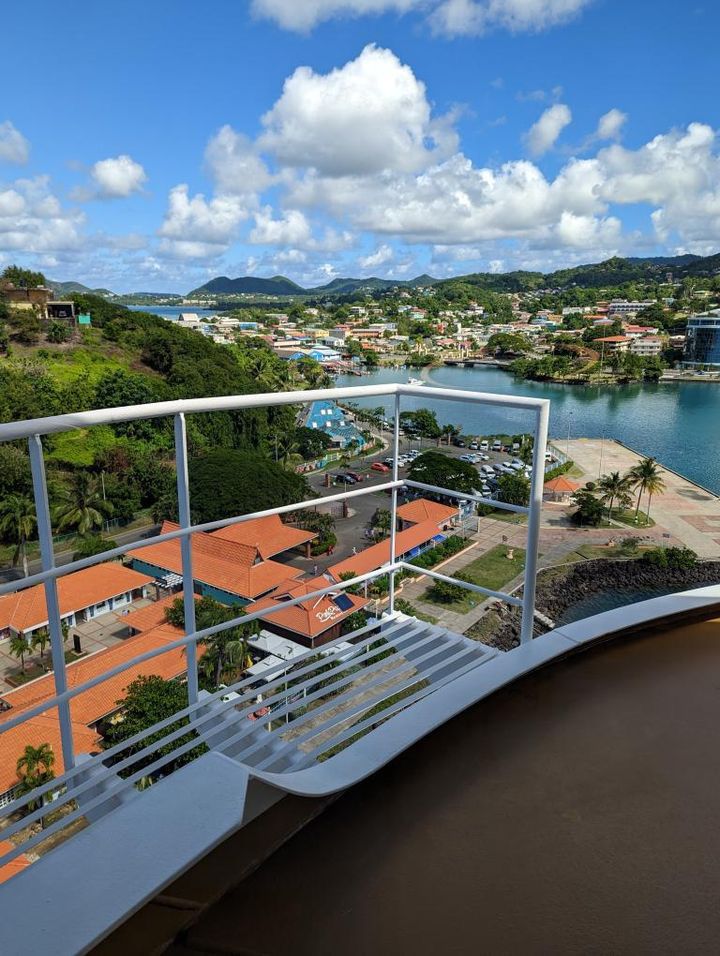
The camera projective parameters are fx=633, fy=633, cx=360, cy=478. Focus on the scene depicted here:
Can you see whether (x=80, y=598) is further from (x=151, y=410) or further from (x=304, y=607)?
(x=304, y=607)

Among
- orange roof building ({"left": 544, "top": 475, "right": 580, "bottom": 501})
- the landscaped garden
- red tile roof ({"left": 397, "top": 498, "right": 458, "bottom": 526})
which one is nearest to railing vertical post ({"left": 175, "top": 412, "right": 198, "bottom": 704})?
red tile roof ({"left": 397, "top": 498, "right": 458, "bottom": 526})

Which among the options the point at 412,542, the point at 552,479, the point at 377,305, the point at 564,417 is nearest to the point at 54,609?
the point at 412,542

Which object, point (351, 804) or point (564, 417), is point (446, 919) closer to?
point (351, 804)

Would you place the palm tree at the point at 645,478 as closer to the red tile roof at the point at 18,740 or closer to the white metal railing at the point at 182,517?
the red tile roof at the point at 18,740

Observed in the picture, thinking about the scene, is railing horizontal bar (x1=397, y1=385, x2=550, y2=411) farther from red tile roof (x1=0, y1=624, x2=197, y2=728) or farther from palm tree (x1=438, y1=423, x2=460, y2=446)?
palm tree (x1=438, y1=423, x2=460, y2=446)

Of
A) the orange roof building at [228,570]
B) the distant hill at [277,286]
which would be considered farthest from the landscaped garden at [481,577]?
the distant hill at [277,286]
